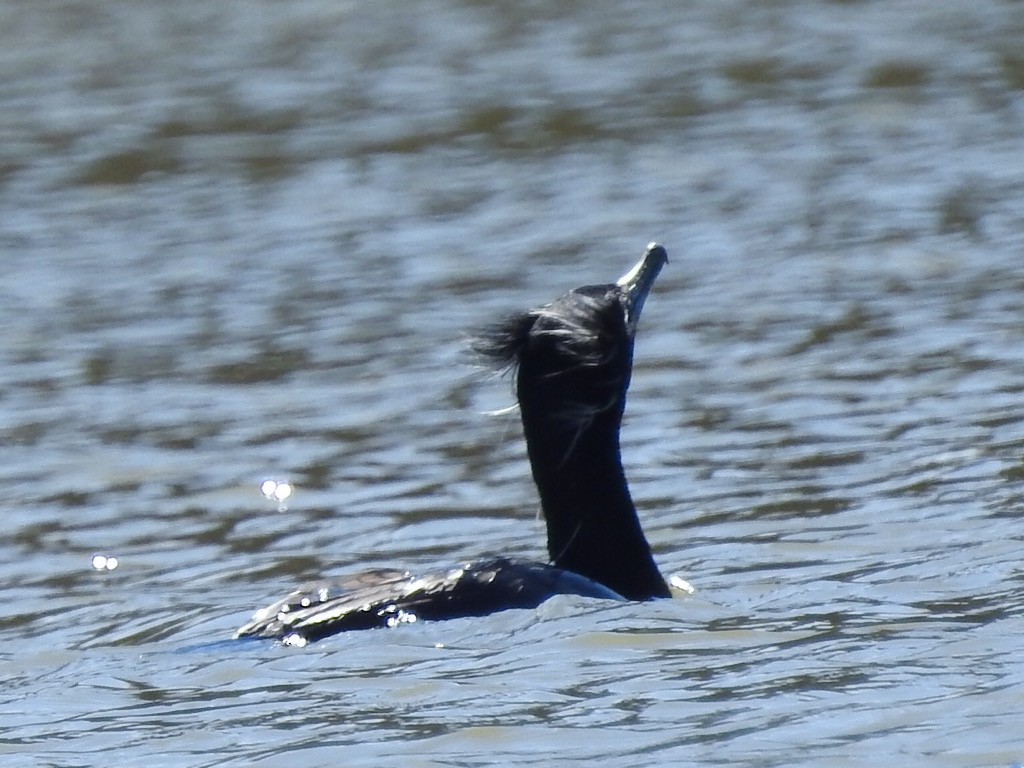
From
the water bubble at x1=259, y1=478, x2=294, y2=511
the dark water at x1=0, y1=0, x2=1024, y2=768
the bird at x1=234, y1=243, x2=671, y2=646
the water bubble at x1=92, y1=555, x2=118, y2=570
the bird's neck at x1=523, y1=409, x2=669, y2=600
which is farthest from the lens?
the water bubble at x1=259, y1=478, x2=294, y2=511

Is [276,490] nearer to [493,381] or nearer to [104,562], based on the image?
[104,562]

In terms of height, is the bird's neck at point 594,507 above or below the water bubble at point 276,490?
above

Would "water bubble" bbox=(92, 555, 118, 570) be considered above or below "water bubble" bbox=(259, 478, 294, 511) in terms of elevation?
above

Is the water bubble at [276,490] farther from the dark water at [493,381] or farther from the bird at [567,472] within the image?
the bird at [567,472]

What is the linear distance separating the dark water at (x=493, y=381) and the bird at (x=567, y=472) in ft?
0.69

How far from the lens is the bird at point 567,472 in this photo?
755cm

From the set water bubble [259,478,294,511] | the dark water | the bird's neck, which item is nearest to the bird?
the bird's neck

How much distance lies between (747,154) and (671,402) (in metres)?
5.76

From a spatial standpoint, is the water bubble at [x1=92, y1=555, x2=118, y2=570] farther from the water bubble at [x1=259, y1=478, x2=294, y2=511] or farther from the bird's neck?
the bird's neck

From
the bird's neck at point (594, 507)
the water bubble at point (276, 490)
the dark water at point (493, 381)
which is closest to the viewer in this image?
the dark water at point (493, 381)

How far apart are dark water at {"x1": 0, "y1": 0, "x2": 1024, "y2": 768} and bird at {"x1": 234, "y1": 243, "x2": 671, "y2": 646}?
0.21m

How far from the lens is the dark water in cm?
672

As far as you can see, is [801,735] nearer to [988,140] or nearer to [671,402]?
[671,402]

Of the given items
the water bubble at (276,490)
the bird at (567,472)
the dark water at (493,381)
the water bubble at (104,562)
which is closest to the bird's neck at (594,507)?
the bird at (567,472)
